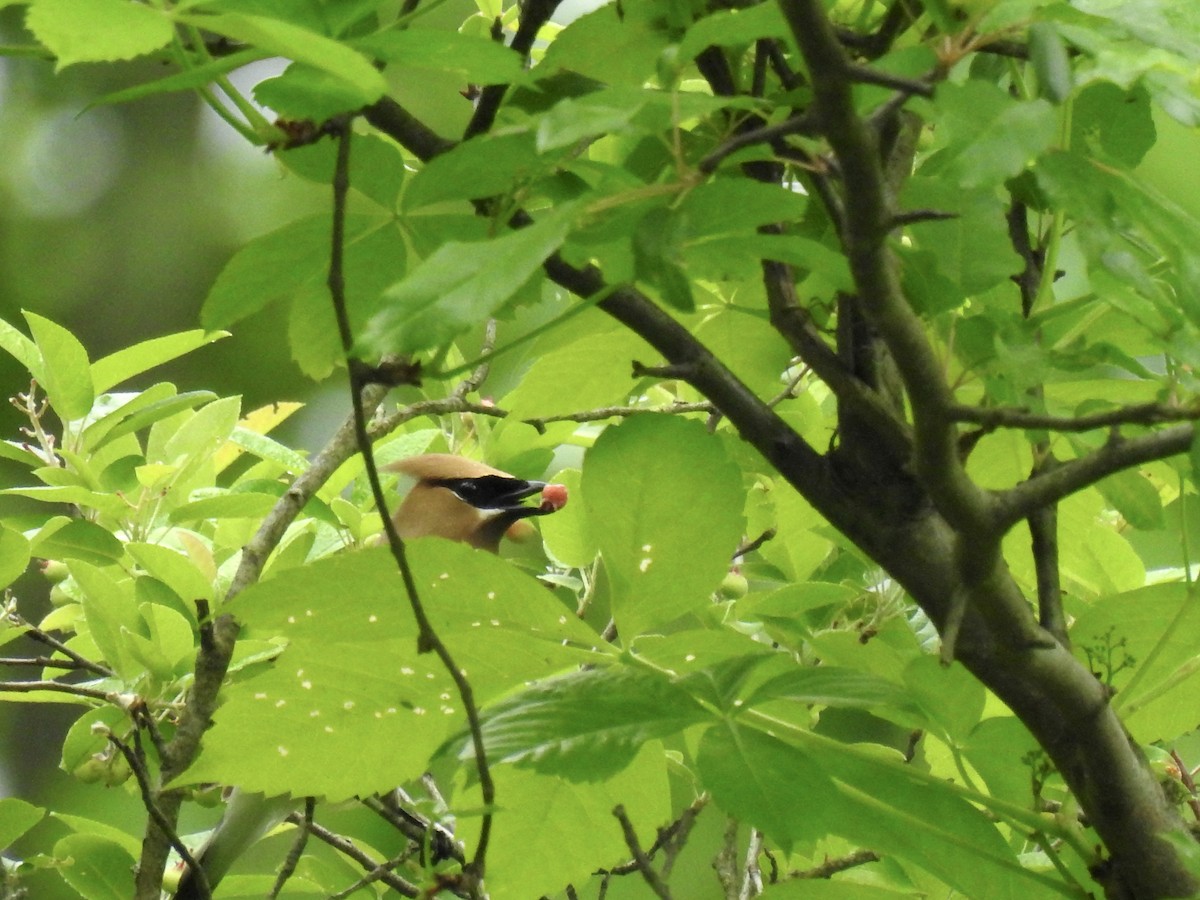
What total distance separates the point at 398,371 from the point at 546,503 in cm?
105

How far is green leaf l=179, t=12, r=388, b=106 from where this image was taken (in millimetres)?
507

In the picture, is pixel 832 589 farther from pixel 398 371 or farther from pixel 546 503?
pixel 546 503

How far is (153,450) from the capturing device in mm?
1696

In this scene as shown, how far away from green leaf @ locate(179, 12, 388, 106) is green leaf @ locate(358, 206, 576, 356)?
67 millimetres

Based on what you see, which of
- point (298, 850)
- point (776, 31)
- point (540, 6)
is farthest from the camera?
point (298, 850)

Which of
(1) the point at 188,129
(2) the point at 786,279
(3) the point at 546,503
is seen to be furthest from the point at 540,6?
(1) the point at 188,129

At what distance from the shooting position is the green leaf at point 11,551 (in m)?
1.18

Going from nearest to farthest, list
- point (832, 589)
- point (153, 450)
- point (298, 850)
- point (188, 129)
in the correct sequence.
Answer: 1. point (832, 589)
2. point (298, 850)
3. point (153, 450)
4. point (188, 129)

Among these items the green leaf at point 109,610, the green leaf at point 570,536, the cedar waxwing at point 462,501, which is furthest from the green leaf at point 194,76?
the cedar waxwing at point 462,501

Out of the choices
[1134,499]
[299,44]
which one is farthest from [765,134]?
[1134,499]

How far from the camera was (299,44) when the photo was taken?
510mm

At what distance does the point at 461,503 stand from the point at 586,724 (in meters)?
2.29

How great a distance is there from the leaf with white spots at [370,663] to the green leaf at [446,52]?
261 millimetres

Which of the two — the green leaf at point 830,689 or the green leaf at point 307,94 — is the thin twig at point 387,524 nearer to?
the green leaf at point 307,94
